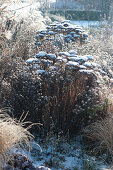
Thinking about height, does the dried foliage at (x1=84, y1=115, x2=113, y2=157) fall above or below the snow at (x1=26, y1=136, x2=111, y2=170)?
above

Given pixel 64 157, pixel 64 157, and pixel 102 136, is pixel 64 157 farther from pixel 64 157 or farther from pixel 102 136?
pixel 102 136

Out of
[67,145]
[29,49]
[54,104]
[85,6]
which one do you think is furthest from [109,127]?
[85,6]

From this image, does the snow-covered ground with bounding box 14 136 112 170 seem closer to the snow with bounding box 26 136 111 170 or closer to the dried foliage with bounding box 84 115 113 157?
the snow with bounding box 26 136 111 170

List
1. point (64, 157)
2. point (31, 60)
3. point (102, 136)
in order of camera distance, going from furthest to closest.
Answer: point (31, 60)
point (102, 136)
point (64, 157)

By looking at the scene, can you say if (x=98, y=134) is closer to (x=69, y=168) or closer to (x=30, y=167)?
(x=69, y=168)

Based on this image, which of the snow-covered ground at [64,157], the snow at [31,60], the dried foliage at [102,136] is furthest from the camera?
the snow at [31,60]

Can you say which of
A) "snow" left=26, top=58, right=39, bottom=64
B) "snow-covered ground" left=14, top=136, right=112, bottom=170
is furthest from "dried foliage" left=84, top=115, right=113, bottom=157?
"snow" left=26, top=58, right=39, bottom=64

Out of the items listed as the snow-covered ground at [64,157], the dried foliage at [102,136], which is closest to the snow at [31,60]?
the snow-covered ground at [64,157]

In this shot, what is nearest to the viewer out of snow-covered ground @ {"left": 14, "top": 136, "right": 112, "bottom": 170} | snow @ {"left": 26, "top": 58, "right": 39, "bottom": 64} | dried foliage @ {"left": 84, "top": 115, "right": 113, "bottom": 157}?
snow-covered ground @ {"left": 14, "top": 136, "right": 112, "bottom": 170}

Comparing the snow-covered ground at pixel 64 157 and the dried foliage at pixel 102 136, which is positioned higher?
the dried foliage at pixel 102 136

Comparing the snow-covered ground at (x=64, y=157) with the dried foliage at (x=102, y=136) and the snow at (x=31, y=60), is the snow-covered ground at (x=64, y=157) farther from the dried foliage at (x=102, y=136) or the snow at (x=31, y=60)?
the snow at (x=31, y=60)

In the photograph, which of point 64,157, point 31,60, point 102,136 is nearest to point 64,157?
point 64,157

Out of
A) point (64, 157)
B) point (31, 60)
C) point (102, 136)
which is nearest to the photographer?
point (64, 157)

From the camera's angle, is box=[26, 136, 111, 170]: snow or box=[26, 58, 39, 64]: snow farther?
box=[26, 58, 39, 64]: snow
